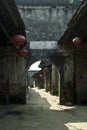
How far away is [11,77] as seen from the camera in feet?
58.1

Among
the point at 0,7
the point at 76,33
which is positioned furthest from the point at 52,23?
the point at 0,7

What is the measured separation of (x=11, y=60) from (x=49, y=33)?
12.9 ft

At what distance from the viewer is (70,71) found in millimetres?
18109

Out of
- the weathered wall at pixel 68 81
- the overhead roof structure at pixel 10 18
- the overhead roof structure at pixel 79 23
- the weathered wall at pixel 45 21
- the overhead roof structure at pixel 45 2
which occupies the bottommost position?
the weathered wall at pixel 68 81

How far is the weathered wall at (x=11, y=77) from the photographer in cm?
1750

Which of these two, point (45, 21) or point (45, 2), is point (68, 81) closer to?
point (45, 21)

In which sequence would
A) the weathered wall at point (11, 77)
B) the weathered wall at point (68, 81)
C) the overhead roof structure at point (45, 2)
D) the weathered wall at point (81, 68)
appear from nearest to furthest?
the weathered wall at point (11, 77), the weathered wall at point (81, 68), the weathered wall at point (68, 81), the overhead roof structure at point (45, 2)

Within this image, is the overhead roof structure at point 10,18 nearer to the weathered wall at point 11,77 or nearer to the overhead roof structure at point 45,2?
the weathered wall at point 11,77

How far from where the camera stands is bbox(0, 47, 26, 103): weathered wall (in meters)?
17.5

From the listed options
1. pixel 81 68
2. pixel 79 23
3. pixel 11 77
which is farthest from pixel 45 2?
pixel 79 23

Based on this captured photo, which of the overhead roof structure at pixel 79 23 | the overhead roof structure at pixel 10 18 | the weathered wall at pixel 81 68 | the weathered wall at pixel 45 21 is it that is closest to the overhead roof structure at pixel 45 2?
the weathered wall at pixel 45 21

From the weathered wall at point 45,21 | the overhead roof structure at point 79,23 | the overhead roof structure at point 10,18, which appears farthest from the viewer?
the weathered wall at point 45,21

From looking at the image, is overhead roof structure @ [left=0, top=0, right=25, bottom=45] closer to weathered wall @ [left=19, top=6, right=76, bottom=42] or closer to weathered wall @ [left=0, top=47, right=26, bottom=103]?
weathered wall @ [left=0, top=47, right=26, bottom=103]

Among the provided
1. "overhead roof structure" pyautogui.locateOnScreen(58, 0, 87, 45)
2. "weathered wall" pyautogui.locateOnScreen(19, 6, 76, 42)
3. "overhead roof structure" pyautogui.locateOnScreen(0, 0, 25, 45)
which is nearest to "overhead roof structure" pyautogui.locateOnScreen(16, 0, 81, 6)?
"weathered wall" pyautogui.locateOnScreen(19, 6, 76, 42)
